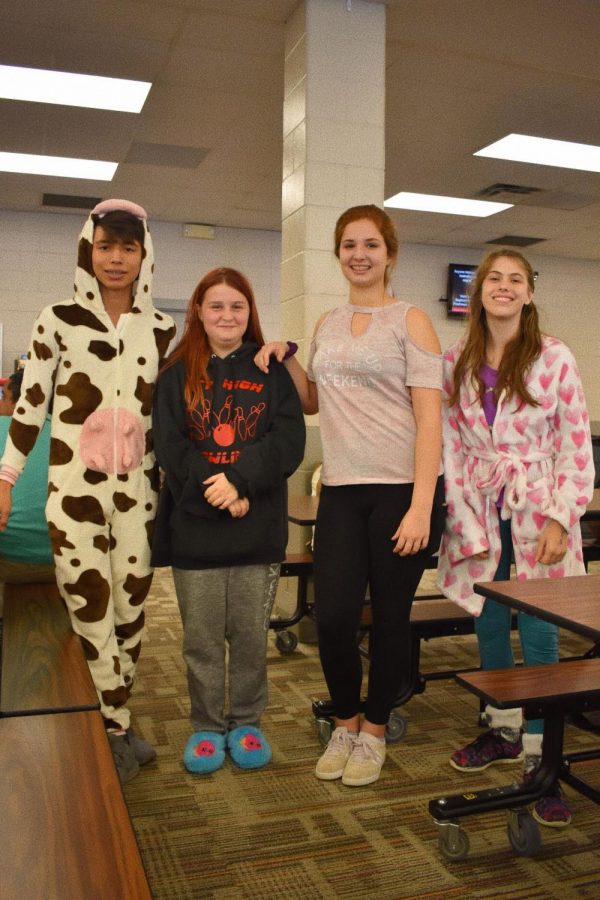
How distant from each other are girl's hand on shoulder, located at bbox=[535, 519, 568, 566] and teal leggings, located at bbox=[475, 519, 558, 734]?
5.2 inches

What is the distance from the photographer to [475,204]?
7.46 m

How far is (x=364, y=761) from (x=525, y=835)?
1.57 ft

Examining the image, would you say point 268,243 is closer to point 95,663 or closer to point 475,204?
point 475,204

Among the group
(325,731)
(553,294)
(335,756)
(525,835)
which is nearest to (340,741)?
(335,756)

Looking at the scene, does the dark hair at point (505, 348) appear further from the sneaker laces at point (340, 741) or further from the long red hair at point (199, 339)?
the sneaker laces at point (340, 741)

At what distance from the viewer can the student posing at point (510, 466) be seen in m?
2.06

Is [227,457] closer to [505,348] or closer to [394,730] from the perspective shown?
[505,348]

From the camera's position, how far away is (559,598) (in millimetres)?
1649

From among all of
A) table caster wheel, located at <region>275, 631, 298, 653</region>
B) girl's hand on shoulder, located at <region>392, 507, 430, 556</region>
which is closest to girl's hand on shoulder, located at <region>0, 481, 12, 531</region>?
girl's hand on shoulder, located at <region>392, 507, 430, 556</region>

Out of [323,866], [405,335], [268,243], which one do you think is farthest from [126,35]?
[268,243]

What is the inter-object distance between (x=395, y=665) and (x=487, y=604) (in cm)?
31

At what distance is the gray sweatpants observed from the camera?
2.17 metres

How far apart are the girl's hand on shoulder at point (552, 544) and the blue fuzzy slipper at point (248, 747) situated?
0.92 metres

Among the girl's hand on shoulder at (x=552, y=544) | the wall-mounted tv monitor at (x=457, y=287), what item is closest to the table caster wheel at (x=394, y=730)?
the girl's hand on shoulder at (x=552, y=544)
